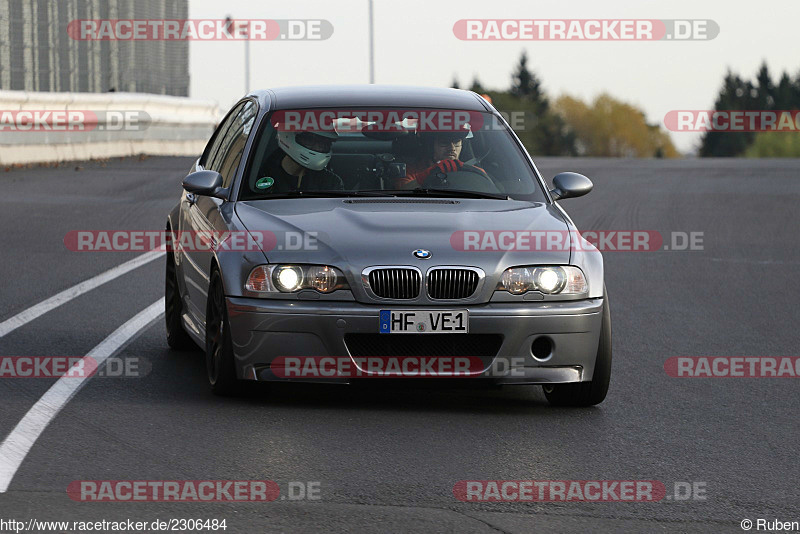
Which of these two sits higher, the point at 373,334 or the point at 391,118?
the point at 391,118

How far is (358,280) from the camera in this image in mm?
7070

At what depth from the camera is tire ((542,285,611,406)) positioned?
7.42m

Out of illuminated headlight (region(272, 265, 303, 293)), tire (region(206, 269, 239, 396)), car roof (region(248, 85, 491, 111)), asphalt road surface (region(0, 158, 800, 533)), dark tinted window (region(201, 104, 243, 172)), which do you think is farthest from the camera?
dark tinted window (region(201, 104, 243, 172))

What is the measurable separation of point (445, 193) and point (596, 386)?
4.71ft

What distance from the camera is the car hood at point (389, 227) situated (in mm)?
7141

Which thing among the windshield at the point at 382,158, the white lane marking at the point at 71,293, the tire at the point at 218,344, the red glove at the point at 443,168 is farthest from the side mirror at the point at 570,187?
the white lane marking at the point at 71,293

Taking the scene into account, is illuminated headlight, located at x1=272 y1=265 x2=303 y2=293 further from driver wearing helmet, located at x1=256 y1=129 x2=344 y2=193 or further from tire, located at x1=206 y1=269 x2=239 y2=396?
driver wearing helmet, located at x1=256 y1=129 x2=344 y2=193

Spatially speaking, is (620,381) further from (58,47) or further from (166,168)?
(58,47)

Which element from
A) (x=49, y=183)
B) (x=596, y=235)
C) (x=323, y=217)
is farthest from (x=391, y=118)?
(x=49, y=183)

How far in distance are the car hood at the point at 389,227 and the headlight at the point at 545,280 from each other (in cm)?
4

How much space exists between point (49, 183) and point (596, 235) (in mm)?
9689

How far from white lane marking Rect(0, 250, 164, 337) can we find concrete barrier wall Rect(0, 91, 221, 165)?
39.7ft

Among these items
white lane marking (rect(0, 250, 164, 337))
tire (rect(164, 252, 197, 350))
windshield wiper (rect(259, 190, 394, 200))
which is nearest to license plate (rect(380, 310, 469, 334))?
windshield wiper (rect(259, 190, 394, 200))

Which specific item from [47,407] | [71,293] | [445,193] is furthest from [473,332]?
[71,293]
